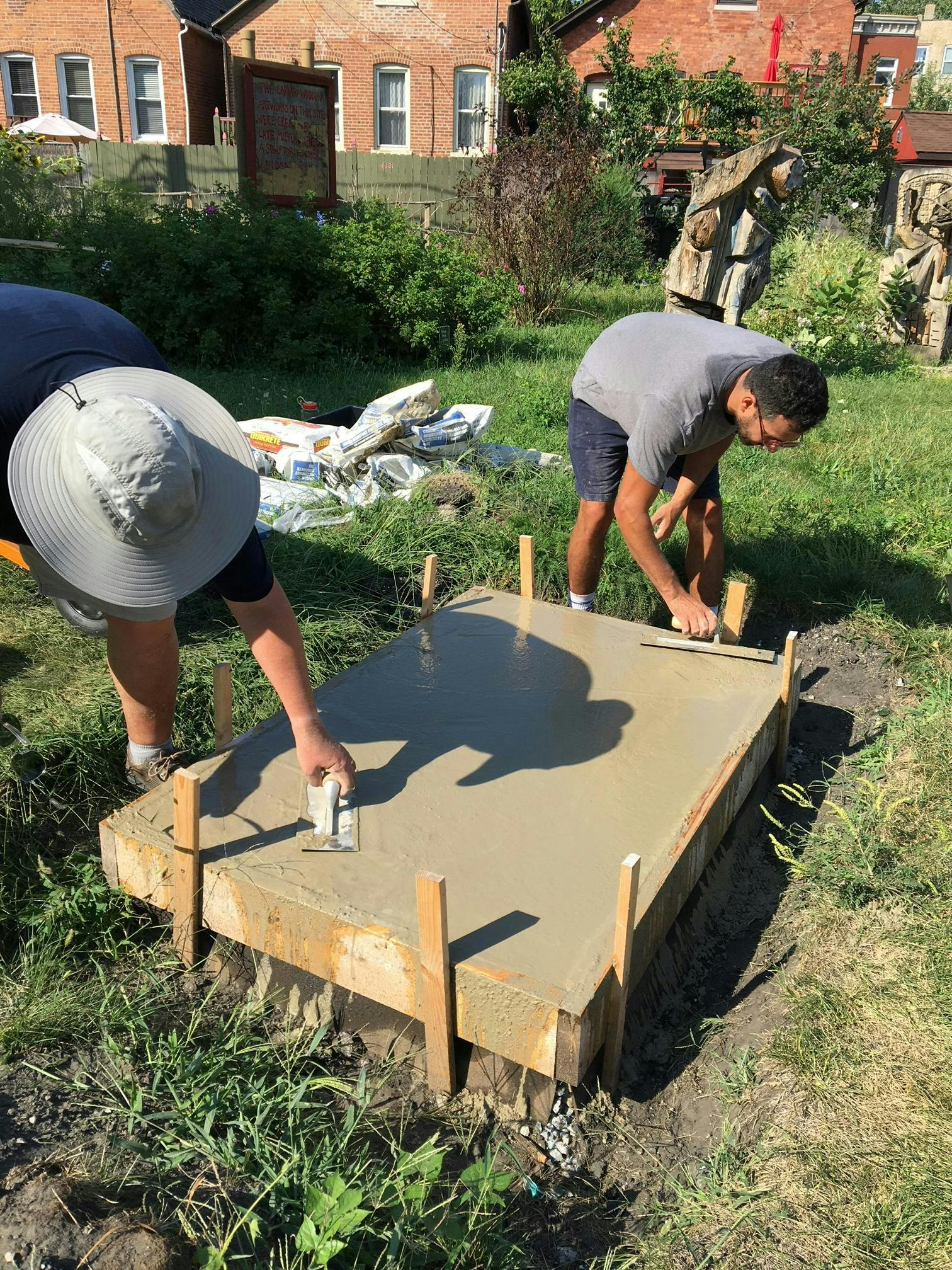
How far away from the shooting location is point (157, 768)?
111 inches

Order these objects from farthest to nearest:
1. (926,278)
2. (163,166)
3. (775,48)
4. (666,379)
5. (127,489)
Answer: (775,48) → (163,166) → (926,278) → (666,379) → (127,489)

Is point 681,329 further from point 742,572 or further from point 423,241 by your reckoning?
point 423,241

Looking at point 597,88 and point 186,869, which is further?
point 597,88

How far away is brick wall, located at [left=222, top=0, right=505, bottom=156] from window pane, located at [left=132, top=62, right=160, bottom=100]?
5.38 feet

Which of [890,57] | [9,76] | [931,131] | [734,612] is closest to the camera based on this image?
[734,612]

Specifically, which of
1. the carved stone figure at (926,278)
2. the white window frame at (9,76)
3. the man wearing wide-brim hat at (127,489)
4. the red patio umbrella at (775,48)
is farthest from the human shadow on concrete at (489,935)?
the white window frame at (9,76)

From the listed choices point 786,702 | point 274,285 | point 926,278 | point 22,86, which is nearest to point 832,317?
point 926,278

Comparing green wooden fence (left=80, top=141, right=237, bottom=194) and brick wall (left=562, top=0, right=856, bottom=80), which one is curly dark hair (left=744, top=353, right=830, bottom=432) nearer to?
green wooden fence (left=80, top=141, right=237, bottom=194)

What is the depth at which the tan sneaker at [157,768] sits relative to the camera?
283cm

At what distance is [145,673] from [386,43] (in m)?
20.0

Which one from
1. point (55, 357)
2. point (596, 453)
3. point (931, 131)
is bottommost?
point (596, 453)

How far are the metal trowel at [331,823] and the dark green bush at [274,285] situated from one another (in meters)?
5.68

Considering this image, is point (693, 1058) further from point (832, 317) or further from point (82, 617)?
point (832, 317)

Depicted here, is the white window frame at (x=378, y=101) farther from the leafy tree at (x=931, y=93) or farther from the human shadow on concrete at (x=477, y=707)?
the leafy tree at (x=931, y=93)
